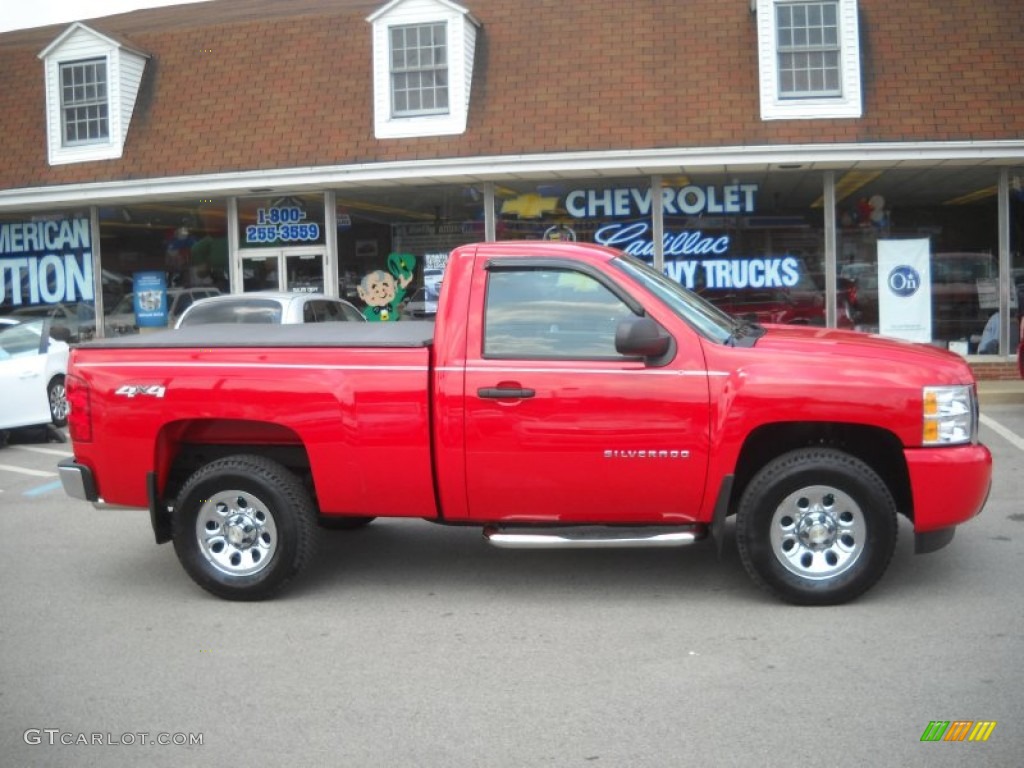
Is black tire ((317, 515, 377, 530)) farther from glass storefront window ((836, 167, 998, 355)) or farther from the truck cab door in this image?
glass storefront window ((836, 167, 998, 355))

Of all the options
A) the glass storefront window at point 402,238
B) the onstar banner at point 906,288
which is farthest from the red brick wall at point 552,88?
the onstar banner at point 906,288

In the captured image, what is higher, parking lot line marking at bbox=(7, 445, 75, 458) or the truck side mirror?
the truck side mirror

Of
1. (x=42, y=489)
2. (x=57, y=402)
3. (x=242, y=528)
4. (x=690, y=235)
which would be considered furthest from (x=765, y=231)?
(x=242, y=528)

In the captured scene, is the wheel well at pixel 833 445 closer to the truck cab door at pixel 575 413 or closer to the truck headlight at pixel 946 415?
the truck headlight at pixel 946 415

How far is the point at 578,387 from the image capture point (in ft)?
19.7

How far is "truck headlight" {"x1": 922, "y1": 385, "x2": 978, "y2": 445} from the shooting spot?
5.84m

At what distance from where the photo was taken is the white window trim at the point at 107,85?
1844 centimetres

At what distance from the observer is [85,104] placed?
18.8 m

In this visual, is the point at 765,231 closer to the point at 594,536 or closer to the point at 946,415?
the point at 946,415

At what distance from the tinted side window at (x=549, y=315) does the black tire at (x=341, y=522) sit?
7.47 feet

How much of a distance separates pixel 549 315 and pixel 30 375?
8615mm

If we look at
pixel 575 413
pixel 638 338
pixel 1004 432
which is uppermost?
pixel 638 338

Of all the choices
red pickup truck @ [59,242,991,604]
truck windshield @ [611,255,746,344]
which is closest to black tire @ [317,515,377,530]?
red pickup truck @ [59,242,991,604]

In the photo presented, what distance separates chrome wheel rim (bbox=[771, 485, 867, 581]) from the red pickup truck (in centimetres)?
1
